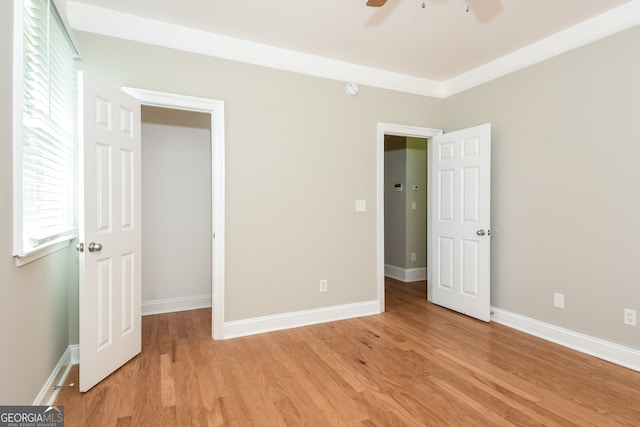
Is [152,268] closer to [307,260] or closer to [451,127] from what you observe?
[307,260]

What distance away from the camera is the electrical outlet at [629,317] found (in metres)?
2.53

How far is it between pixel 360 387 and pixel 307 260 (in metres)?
1.43

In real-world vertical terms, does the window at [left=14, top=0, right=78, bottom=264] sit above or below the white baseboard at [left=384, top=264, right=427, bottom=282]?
above

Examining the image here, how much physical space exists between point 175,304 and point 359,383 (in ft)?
8.31

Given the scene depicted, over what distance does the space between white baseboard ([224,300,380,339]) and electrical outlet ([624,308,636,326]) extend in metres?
2.10

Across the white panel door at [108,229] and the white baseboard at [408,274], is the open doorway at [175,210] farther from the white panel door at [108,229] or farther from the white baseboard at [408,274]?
the white baseboard at [408,274]

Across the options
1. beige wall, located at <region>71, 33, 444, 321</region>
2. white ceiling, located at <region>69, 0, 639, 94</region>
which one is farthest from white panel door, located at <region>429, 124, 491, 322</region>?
white ceiling, located at <region>69, 0, 639, 94</region>

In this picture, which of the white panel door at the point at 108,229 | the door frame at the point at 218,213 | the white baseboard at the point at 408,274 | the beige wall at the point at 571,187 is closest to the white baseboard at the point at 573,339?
the beige wall at the point at 571,187

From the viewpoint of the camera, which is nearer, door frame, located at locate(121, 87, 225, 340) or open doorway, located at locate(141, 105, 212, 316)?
door frame, located at locate(121, 87, 225, 340)

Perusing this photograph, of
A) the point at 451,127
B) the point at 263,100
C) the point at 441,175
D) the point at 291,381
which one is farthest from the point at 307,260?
the point at 451,127

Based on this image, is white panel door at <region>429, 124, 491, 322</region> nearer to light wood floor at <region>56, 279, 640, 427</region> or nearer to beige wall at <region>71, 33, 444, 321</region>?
light wood floor at <region>56, 279, 640, 427</region>

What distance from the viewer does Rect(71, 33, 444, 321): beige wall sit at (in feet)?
9.53

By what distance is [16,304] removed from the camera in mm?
1647

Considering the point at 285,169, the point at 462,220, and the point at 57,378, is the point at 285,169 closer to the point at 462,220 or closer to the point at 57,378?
the point at 462,220
